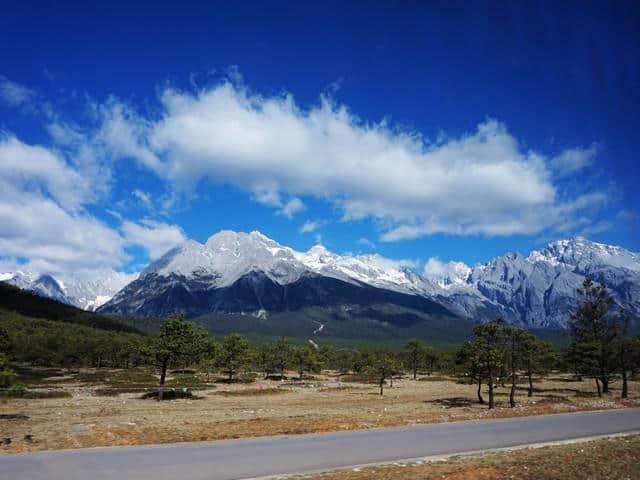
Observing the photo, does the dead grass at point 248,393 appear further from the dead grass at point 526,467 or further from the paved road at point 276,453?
the dead grass at point 526,467

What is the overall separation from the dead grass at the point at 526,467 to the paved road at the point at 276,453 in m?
1.72

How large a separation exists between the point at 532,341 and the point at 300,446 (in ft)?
116

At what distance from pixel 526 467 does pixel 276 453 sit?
9684 millimetres

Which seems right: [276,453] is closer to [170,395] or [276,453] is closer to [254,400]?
[254,400]

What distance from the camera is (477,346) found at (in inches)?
1777

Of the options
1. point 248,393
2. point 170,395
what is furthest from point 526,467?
point 248,393

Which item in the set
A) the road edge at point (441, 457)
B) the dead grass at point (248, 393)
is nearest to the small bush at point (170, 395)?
the dead grass at point (248, 393)

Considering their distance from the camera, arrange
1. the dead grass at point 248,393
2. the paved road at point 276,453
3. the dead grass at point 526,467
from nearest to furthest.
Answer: the dead grass at point 526,467, the paved road at point 276,453, the dead grass at point 248,393

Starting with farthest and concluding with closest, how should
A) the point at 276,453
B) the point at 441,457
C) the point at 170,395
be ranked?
1. the point at 170,395
2. the point at 276,453
3. the point at 441,457

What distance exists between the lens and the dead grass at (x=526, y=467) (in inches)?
589

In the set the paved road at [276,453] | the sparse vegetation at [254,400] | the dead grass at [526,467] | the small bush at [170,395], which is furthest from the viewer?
Answer: the small bush at [170,395]

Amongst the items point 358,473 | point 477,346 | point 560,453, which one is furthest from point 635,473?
point 477,346

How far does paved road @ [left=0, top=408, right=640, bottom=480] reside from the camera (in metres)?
15.8

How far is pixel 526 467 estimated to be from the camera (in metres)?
16.0
